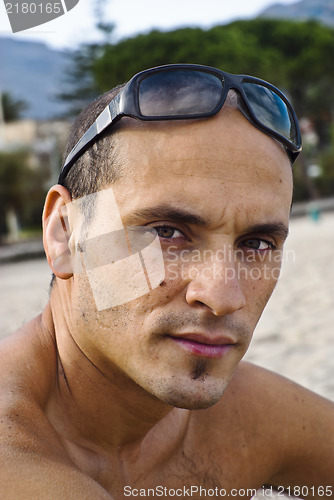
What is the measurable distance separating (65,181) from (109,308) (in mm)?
472

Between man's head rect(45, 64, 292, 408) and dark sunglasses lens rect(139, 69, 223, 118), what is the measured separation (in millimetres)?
39

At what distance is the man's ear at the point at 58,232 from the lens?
165 centimetres

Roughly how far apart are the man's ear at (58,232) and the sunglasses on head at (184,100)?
0.10 m

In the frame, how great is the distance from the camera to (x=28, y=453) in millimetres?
1283

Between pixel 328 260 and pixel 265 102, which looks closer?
pixel 265 102

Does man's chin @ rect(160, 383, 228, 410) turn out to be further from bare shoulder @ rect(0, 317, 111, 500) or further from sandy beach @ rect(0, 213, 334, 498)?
sandy beach @ rect(0, 213, 334, 498)

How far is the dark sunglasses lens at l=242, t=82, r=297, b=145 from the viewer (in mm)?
1640

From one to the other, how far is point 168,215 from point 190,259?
13cm

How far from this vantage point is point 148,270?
1.52 meters

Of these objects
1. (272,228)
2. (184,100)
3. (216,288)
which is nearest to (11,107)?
(184,100)

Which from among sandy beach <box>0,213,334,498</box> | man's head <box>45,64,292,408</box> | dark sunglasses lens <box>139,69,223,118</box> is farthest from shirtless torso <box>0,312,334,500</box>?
sandy beach <box>0,213,334,498</box>

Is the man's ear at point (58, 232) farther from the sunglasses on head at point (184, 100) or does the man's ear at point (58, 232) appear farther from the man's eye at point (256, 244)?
the man's eye at point (256, 244)

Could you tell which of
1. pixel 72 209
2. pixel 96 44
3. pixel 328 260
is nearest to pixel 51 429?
pixel 72 209

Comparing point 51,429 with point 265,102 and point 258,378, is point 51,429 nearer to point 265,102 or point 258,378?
point 258,378
